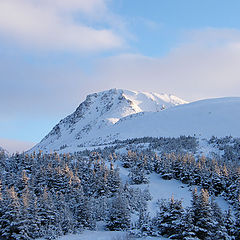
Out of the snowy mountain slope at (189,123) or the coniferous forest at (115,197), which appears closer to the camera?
the coniferous forest at (115,197)

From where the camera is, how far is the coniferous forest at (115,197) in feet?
83.5

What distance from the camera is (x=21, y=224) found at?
28.4m

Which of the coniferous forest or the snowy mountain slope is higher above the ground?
the snowy mountain slope

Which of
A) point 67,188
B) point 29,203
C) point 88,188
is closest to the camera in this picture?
point 29,203

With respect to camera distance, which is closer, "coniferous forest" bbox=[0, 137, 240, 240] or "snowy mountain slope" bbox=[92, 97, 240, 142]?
"coniferous forest" bbox=[0, 137, 240, 240]

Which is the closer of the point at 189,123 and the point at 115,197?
the point at 115,197

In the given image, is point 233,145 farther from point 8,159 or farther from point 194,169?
point 8,159

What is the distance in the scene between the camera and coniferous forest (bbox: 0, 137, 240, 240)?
83.5 feet

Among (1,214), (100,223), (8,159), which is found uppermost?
(8,159)

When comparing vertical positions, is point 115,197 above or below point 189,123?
below

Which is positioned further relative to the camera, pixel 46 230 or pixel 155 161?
Answer: pixel 155 161

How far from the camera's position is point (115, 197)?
40.3 metres

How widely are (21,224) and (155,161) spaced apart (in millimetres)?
30710

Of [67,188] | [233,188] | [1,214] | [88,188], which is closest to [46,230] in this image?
[1,214]
